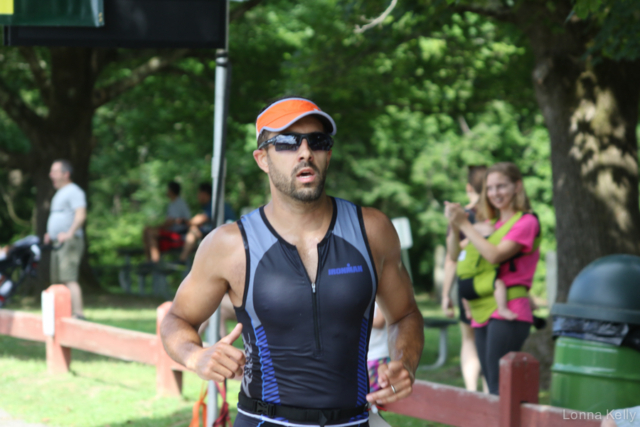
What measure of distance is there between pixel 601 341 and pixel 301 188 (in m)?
2.33

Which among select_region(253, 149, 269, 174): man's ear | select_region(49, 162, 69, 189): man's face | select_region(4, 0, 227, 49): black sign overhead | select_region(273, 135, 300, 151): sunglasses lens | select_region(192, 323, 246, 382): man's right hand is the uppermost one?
select_region(4, 0, 227, 49): black sign overhead

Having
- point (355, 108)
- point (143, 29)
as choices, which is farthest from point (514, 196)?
point (355, 108)

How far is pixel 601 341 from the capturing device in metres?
4.12

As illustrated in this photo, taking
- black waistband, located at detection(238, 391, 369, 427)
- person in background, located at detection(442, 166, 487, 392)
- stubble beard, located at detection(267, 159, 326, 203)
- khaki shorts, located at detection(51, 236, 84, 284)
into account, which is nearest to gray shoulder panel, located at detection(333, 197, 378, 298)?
stubble beard, located at detection(267, 159, 326, 203)

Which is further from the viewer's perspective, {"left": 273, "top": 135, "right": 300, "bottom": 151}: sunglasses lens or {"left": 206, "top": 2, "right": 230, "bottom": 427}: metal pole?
{"left": 206, "top": 2, "right": 230, "bottom": 427}: metal pole

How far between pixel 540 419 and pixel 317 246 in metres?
1.87

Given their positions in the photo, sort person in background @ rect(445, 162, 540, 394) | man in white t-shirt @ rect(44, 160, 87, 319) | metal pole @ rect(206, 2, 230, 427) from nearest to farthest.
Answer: metal pole @ rect(206, 2, 230, 427)
person in background @ rect(445, 162, 540, 394)
man in white t-shirt @ rect(44, 160, 87, 319)

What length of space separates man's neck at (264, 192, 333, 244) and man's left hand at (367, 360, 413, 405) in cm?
51

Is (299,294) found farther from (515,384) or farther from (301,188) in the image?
(515,384)

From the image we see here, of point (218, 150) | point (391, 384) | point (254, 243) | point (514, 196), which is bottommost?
point (391, 384)

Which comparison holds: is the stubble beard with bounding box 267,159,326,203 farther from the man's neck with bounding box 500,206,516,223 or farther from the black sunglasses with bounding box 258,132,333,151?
the man's neck with bounding box 500,206,516,223

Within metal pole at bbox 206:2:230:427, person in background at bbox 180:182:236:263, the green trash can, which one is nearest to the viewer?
the green trash can

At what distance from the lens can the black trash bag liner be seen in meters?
4.08

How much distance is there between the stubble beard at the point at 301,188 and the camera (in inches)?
101
